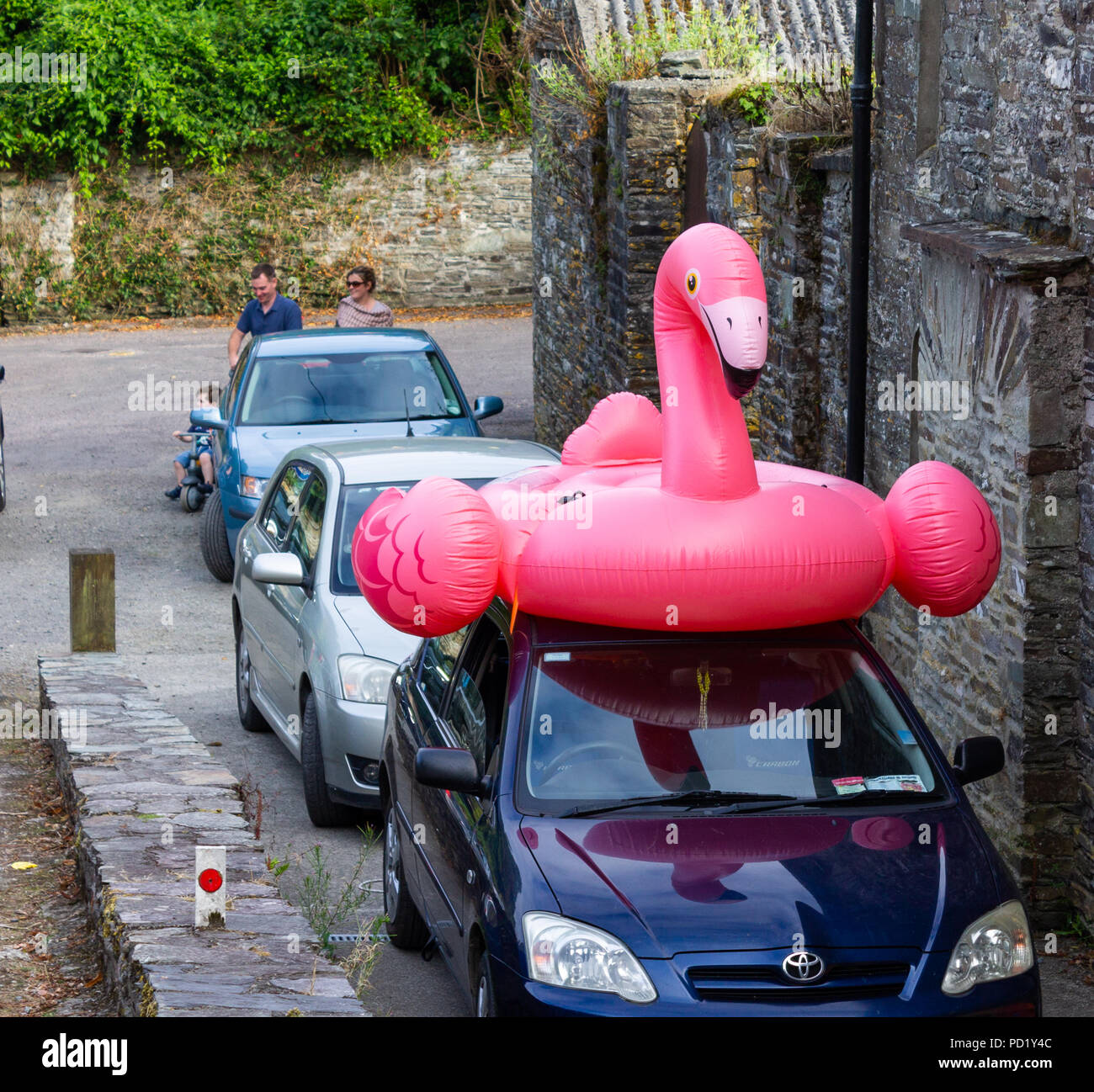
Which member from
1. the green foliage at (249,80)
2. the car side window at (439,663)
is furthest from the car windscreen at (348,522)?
the green foliage at (249,80)

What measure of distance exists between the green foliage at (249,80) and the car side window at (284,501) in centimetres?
1979

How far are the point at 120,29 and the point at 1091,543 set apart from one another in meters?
25.4

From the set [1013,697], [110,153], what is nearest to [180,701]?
[1013,697]

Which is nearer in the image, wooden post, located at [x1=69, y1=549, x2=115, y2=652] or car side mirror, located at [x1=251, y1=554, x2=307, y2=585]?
car side mirror, located at [x1=251, y1=554, x2=307, y2=585]

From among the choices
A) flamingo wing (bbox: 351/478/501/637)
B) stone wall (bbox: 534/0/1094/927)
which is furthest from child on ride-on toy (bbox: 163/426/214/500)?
flamingo wing (bbox: 351/478/501/637)

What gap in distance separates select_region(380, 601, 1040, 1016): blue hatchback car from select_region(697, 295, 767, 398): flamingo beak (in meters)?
0.92

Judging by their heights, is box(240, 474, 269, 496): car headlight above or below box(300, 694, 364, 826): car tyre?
above

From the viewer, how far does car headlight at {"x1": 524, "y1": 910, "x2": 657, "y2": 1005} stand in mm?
4688

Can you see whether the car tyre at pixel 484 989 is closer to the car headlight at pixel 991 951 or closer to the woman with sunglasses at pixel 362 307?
the car headlight at pixel 991 951

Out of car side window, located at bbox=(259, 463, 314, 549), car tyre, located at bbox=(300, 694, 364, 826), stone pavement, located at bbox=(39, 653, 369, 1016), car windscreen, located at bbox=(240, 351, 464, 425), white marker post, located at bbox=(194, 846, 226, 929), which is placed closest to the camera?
stone pavement, located at bbox=(39, 653, 369, 1016)

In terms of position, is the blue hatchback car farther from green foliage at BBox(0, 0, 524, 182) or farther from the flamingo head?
green foliage at BBox(0, 0, 524, 182)

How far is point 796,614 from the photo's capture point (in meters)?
5.62

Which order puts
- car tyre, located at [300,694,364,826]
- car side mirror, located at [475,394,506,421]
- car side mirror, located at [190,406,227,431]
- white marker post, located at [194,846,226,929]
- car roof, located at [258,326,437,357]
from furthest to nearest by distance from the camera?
car roof, located at [258,326,437,357], car side mirror, located at [190,406,227,431], car side mirror, located at [475,394,506,421], car tyre, located at [300,694,364,826], white marker post, located at [194,846,226,929]
